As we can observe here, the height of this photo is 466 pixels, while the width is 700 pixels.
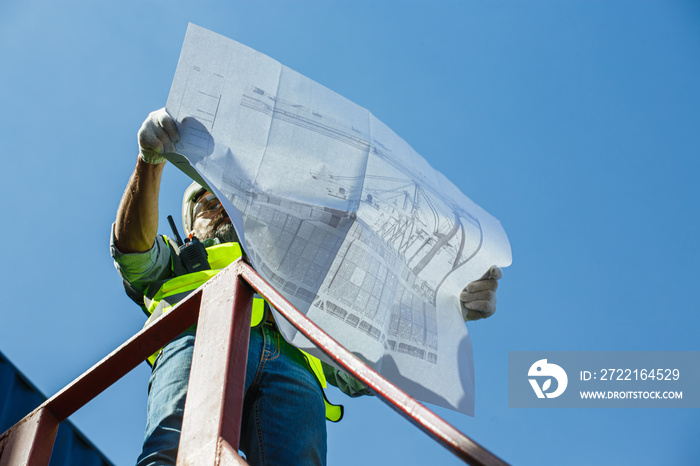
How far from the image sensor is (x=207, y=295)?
4.53ft

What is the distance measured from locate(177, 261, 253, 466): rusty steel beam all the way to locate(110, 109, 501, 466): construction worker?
1.59ft

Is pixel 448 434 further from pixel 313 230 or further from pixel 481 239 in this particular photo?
pixel 481 239

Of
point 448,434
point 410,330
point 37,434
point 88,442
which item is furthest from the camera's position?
point 88,442

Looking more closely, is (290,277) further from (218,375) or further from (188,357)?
(218,375)

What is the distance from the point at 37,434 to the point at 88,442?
1.46 metres

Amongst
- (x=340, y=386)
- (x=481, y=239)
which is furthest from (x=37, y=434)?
(x=481, y=239)

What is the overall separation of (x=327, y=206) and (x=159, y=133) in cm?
48

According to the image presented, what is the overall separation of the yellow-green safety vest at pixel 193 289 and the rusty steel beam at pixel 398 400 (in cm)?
88

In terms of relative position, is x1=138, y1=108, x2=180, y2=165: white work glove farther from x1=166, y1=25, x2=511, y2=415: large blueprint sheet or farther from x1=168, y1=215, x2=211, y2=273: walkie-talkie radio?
x1=168, y1=215, x2=211, y2=273: walkie-talkie radio

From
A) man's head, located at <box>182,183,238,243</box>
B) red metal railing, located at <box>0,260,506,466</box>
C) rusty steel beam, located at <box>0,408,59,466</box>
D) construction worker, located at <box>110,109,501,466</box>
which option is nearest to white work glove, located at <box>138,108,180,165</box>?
construction worker, located at <box>110,109,501,466</box>

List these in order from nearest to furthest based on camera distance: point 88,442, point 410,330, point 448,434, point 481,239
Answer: point 448,434 < point 410,330 < point 481,239 < point 88,442

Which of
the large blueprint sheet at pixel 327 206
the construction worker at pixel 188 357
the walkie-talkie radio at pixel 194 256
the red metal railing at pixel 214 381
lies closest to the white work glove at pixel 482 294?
the construction worker at pixel 188 357

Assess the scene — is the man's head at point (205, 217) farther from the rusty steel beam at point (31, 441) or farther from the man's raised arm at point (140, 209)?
the rusty steel beam at point (31, 441)


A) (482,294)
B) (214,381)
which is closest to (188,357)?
(214,381)
